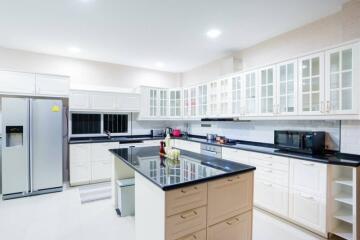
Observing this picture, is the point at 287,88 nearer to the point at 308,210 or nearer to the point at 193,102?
the point at 308,210

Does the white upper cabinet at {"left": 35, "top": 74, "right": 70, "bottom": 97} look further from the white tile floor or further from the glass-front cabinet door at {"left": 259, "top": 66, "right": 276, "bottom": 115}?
the glass-front cabinet door at {"left": 259, "top": 66, "right": 276, "bottom": 115}

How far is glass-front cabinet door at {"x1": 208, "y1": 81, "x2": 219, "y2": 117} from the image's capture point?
425 cm

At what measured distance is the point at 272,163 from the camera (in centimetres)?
282

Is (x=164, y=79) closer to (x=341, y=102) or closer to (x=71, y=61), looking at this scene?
(x=71, y=61)

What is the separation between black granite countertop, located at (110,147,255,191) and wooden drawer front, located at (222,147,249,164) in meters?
1.09

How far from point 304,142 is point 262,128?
40.1 inches

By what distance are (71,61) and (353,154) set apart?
5.33 m

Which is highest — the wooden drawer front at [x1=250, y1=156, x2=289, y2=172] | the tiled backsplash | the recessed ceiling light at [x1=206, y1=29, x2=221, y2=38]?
the recessed ceiling light at [x1=206, y1=29, x2=221, y2=38]

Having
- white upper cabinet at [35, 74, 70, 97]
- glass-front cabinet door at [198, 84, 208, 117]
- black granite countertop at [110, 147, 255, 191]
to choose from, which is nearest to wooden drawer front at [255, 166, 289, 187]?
black granite countertop at [110, 147, 255, 191]

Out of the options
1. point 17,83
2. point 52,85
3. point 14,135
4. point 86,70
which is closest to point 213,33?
point 86,70

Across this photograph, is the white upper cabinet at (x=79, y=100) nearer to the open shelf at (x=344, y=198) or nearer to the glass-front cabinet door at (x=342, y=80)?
the glass-front cabinet door at (x=342, y=80)

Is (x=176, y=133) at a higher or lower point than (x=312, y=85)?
lower

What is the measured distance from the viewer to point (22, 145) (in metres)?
3.52

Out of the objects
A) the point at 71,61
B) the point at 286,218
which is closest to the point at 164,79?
the point at 71,61
